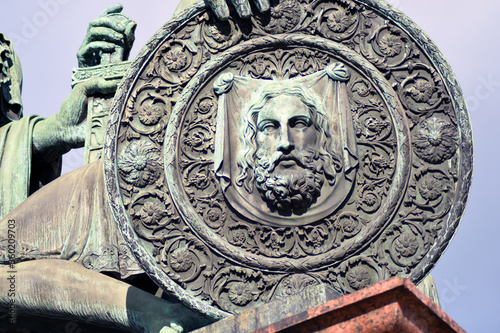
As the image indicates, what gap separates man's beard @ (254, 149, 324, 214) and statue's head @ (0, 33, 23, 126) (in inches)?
200

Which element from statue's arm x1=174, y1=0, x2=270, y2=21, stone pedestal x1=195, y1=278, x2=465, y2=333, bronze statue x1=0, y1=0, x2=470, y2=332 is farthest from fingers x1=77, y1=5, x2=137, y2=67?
stone pedestal x1=195, y1=278, x2=465, y2=333

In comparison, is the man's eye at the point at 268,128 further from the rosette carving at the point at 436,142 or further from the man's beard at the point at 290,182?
the rosette carving at the point at 436,142

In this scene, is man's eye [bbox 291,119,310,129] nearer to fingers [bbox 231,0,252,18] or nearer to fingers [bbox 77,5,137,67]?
fingers [bbox 231,0,252,18]

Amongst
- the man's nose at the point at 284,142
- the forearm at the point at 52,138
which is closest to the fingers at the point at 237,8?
the man's nose at the point at 284,142

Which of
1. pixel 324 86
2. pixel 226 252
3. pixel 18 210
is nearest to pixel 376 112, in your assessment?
pixel 324 86

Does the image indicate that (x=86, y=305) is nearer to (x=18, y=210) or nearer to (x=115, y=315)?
(x=115, y=315)

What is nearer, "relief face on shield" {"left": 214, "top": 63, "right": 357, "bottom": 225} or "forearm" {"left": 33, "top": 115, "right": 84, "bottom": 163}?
"relief face on shield" {"left": 214, "top": 63, "right": 357, "bottom": 225}

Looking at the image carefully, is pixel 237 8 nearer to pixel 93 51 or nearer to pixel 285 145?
pixel 285 145

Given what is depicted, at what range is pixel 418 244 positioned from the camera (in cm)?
949

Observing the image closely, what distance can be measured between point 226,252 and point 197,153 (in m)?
0.99

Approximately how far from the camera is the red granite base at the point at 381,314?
7.64 m

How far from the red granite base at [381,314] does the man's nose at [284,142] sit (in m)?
2.11

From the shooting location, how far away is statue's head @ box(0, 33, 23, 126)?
13586mm

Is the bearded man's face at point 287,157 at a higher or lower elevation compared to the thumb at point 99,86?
lower
